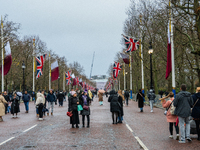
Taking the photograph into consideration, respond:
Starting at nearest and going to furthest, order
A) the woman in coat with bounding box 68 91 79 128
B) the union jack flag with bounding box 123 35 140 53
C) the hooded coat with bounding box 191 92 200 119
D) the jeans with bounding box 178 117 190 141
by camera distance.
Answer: the jeans with bounding box 178 117 190 141 → the hooded coat with bounding box 191 92 200 119 → the woman in coat with bounding box 68 91 79 128 → the union jack flag with bounding box 123 35 140 53

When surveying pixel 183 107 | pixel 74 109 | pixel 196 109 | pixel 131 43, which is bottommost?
pixel 74 109

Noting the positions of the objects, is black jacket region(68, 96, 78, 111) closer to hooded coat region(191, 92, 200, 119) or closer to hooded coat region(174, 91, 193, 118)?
hooded coat region(174, 91, 193, 118)

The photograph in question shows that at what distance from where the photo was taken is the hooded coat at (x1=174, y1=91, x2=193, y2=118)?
29.2ft

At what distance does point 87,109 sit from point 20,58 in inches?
1684

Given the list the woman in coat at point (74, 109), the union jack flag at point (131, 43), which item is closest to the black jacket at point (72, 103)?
the woman in coat at point (74, 109)

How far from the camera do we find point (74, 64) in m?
104

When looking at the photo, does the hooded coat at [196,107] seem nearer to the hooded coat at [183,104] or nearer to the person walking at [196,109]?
the person walking at [196,109]

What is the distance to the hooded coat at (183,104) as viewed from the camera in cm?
891

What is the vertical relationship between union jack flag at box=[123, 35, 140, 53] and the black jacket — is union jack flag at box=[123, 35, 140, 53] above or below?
above

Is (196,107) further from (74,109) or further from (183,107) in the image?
(74,109)

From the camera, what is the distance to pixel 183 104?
901cm

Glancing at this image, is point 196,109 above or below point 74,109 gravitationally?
above

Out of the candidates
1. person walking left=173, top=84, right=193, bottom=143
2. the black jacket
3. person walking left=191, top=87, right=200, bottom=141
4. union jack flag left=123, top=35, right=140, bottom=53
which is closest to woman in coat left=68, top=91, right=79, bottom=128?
the black jacket

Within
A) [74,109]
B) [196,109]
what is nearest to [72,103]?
[74,109]
